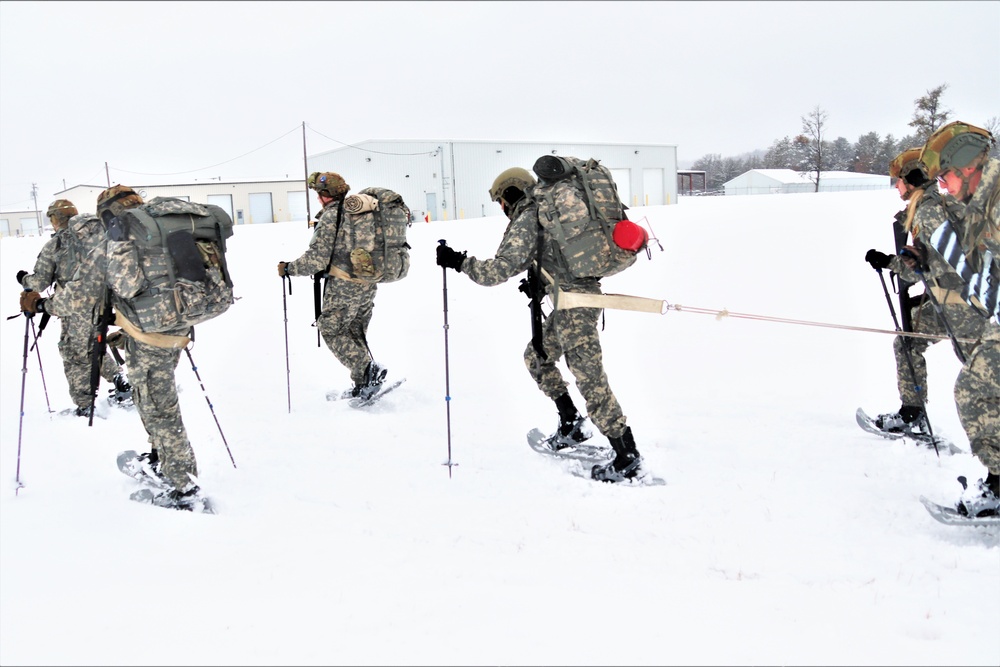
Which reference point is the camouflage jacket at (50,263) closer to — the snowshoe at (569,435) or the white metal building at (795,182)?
the snowshoe at (569,435)

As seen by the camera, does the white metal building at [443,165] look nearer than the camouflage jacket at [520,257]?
No

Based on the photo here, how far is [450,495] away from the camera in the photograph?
4.84 metres

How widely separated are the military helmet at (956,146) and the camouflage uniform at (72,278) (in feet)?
22.8

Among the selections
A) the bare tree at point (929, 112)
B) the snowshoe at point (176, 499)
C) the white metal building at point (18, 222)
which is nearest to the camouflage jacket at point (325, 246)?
the snowshoe at point (176, 499)

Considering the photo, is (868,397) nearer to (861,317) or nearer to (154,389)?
(861,317)

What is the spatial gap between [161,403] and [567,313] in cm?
288

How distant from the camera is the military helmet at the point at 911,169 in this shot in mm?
5074

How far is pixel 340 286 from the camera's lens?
7156mm

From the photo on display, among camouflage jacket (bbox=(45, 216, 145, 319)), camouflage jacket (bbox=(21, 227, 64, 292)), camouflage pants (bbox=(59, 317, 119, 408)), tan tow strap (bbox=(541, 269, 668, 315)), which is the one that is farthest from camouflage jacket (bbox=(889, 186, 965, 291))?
camouflage jacket (bbox=(21, 227, 64, 292))

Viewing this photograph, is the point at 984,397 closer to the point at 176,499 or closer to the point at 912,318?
the point at 912,318

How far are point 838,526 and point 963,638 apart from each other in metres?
1.27

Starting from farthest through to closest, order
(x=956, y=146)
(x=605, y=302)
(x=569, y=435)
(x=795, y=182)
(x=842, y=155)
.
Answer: (x=795, y=182) → (x=842, y=155) → (x=569, y=435) → (x=605, y=302) → (x=956, y=146)

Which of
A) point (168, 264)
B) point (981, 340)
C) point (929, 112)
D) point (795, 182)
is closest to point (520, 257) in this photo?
point (168, 264)

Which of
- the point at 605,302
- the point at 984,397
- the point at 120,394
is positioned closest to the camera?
the point at 984,397
